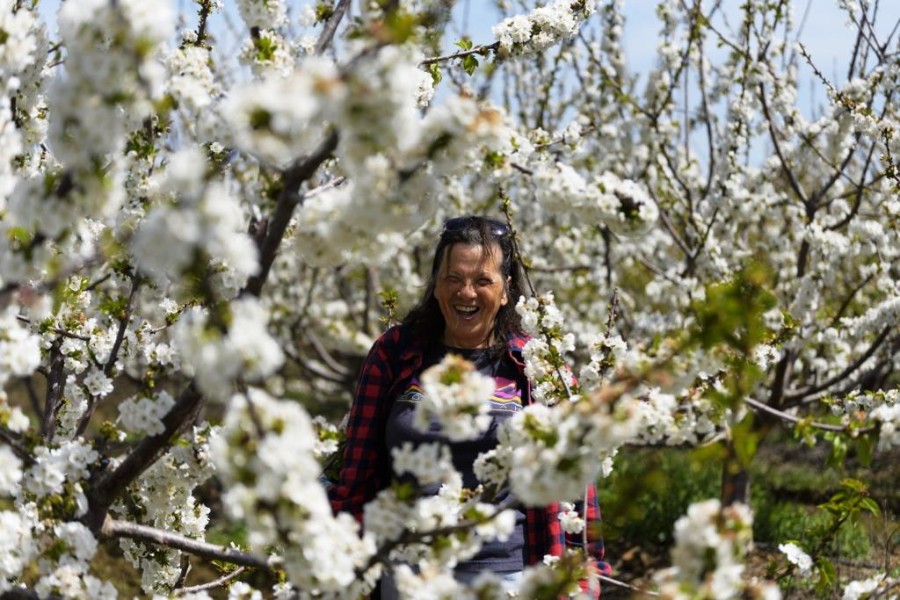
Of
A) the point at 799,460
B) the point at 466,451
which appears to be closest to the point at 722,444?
the point at 466,451

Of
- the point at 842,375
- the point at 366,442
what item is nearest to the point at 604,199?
the point at 366,442

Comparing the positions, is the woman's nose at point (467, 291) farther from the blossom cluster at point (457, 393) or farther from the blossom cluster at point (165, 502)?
the blossom cluster at point (457, 393)

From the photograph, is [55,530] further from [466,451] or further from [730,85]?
[730,85]

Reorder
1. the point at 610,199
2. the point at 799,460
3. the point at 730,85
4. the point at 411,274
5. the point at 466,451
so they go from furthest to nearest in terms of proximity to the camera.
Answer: the point at 411,274, the point at 799,460, the point at 730,85, the point at 466,451, the point at 610,199

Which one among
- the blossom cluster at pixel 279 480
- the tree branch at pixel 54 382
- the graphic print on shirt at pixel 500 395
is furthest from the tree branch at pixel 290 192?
the tree branch at pixel 54 382

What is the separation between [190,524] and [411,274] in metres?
6.67

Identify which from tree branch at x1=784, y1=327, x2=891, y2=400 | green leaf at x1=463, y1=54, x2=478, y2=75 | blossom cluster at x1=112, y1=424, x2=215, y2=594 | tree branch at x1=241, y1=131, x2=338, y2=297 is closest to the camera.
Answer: tree branch at x1=241, y1=131, x2=338, y2=297

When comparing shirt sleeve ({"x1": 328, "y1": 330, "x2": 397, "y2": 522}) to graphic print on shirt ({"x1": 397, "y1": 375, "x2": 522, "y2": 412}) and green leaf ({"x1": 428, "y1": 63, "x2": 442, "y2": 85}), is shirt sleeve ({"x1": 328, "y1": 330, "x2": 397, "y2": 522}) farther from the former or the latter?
green leaf ({"x1": 428, "y1": 63, "x2": 442, "y2": 85})

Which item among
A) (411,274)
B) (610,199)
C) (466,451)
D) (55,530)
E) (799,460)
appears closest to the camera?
(610,199)

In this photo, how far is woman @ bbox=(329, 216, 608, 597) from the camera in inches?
112

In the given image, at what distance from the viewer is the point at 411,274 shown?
9.54 meters

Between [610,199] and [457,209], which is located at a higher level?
[457,209]

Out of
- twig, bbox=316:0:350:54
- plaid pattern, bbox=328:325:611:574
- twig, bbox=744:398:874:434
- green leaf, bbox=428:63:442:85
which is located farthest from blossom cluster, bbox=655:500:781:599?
green leaf, bbox=428:63:442:85

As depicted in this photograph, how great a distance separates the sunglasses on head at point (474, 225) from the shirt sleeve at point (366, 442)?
18.2 inches
